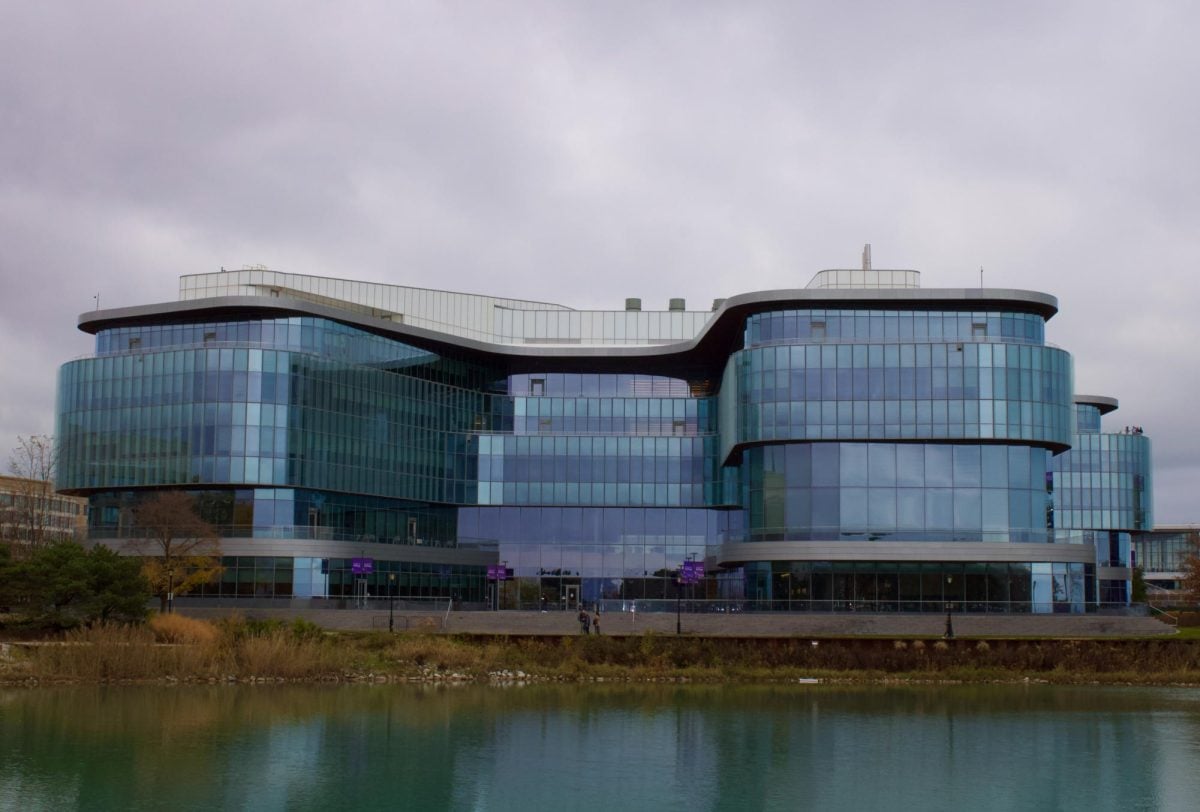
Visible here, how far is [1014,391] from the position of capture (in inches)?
3501

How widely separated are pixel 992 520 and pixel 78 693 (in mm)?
56981

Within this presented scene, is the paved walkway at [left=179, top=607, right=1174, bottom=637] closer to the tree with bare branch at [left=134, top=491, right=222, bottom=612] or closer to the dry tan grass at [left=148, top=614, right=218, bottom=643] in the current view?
the tree with bare branch at [left=134, top=491, right=222, bottom=612]

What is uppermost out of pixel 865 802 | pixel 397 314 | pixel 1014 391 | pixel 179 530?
pixel 397 314

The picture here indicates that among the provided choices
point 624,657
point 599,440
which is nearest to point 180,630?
point 624,657

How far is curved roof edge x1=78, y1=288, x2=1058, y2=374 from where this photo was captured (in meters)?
90.8

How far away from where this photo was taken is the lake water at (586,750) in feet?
108

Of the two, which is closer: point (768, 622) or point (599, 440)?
point (768, 622)

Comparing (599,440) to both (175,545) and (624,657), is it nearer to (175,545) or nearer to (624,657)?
(175,545)

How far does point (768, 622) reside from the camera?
8388 cm

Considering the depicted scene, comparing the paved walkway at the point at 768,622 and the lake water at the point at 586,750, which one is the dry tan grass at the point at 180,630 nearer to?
the lake water at the point at 586,750

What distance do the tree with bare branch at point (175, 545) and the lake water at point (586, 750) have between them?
1303 inches

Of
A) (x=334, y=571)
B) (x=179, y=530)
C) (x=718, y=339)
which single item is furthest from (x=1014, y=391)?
(x=179, y=530)

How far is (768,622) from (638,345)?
35.8 m

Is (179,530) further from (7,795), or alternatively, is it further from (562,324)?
(7,795)
